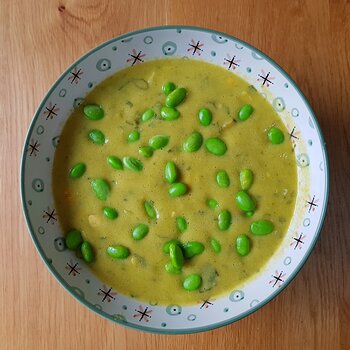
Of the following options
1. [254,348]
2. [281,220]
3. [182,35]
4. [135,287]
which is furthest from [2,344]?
[182,35]

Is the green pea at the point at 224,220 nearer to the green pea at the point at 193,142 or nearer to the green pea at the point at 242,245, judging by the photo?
the green pea at the point at 242,245

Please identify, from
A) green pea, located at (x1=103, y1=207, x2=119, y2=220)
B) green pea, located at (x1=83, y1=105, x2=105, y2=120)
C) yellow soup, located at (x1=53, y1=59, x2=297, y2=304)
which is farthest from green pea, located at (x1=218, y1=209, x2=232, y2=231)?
green pea, located at (x1=83, y1=105, x2=105, y2=120)

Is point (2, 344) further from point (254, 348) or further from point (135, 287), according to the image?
point (254, 348)

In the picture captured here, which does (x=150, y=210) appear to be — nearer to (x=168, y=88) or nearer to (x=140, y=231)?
(x=140, y=231)

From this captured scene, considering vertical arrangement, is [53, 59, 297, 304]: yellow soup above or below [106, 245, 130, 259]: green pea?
above

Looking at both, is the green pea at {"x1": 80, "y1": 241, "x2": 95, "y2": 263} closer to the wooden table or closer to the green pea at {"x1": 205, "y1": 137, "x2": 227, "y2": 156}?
the wooden table
